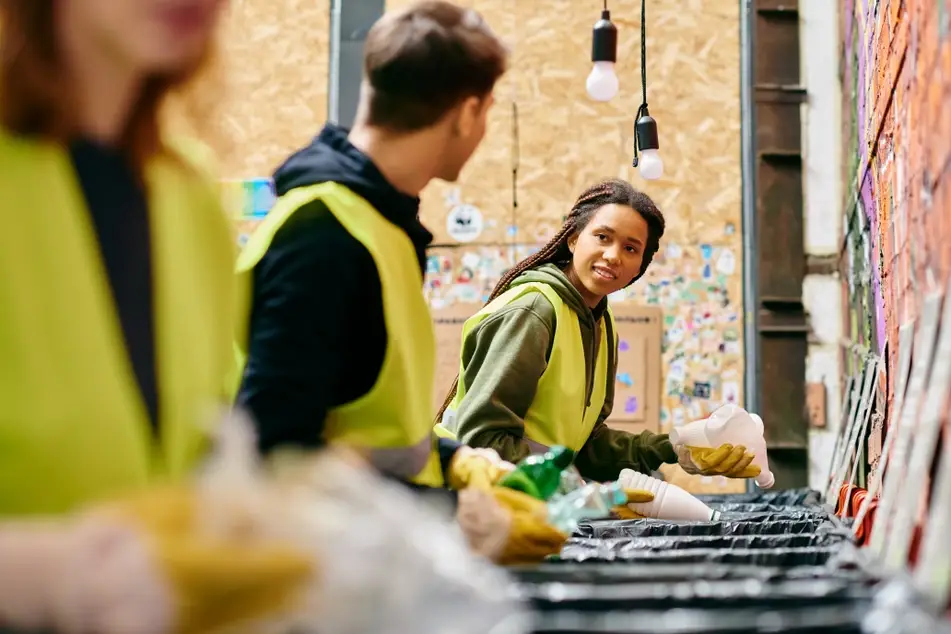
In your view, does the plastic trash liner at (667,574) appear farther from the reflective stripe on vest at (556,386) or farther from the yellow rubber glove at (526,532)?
the reflective stripe on vest at (556,386)

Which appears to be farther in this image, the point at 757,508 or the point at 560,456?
the point at 757,508

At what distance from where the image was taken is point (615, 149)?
20.9 feet

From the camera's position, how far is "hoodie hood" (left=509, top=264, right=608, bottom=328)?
3.06 m

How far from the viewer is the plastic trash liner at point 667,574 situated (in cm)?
142

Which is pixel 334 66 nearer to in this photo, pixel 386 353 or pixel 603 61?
pixel 603 61

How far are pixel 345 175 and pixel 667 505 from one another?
1.64 m

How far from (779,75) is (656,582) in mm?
5428

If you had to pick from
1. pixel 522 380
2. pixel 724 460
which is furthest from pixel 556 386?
pixel 724 460

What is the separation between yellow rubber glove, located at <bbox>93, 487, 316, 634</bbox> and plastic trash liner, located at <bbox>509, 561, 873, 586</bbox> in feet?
1.96

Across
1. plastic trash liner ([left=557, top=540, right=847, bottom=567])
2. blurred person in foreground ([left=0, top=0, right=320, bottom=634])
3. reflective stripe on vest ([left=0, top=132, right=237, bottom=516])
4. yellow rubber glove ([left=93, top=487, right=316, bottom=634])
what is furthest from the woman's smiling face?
yellow rubber glove ([left=93, top=487, right=316, bottom=634])

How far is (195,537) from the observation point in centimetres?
89

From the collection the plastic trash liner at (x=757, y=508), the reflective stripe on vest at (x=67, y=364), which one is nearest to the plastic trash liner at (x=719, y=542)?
the plastic trash liner at (x=757, y=508)

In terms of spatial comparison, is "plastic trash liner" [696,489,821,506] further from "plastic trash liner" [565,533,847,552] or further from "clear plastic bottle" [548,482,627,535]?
"clear plastic bottle" [548,482,627,535]

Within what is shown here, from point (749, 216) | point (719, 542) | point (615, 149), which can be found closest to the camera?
point (719, 542)
